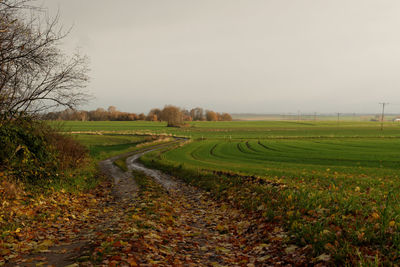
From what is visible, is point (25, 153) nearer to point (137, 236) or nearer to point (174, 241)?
point (137, 236)

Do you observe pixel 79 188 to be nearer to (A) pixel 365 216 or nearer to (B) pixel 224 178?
(B) pixel 224 178

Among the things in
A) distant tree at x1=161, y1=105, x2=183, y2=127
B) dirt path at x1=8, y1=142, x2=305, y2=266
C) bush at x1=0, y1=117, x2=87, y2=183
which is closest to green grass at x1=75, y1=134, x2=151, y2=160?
bush at x1=0, y1=117, x2=87, y2=183

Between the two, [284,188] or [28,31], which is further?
[284,188]

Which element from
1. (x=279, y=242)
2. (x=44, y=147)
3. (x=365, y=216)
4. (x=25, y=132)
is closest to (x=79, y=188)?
(x=44, y=147)

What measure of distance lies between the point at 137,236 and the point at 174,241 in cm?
122

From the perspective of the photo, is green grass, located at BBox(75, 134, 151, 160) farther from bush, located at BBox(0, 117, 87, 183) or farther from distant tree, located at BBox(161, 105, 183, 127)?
distant tree, located at BBox(161, 105, 183, 127)

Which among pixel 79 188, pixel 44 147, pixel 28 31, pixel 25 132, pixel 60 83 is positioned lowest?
pixel 79 188

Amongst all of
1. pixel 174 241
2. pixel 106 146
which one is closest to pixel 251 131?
pixel 106 146

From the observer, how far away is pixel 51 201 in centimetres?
1187

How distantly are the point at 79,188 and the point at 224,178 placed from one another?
9586mm

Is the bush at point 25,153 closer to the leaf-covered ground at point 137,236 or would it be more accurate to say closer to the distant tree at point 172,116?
the leaf-covered ground at point 137,236

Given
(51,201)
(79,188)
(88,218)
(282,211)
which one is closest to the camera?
(282,211)

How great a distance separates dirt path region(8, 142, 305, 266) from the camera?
6.26m

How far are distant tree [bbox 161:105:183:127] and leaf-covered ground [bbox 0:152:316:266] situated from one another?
14475 centimetres
